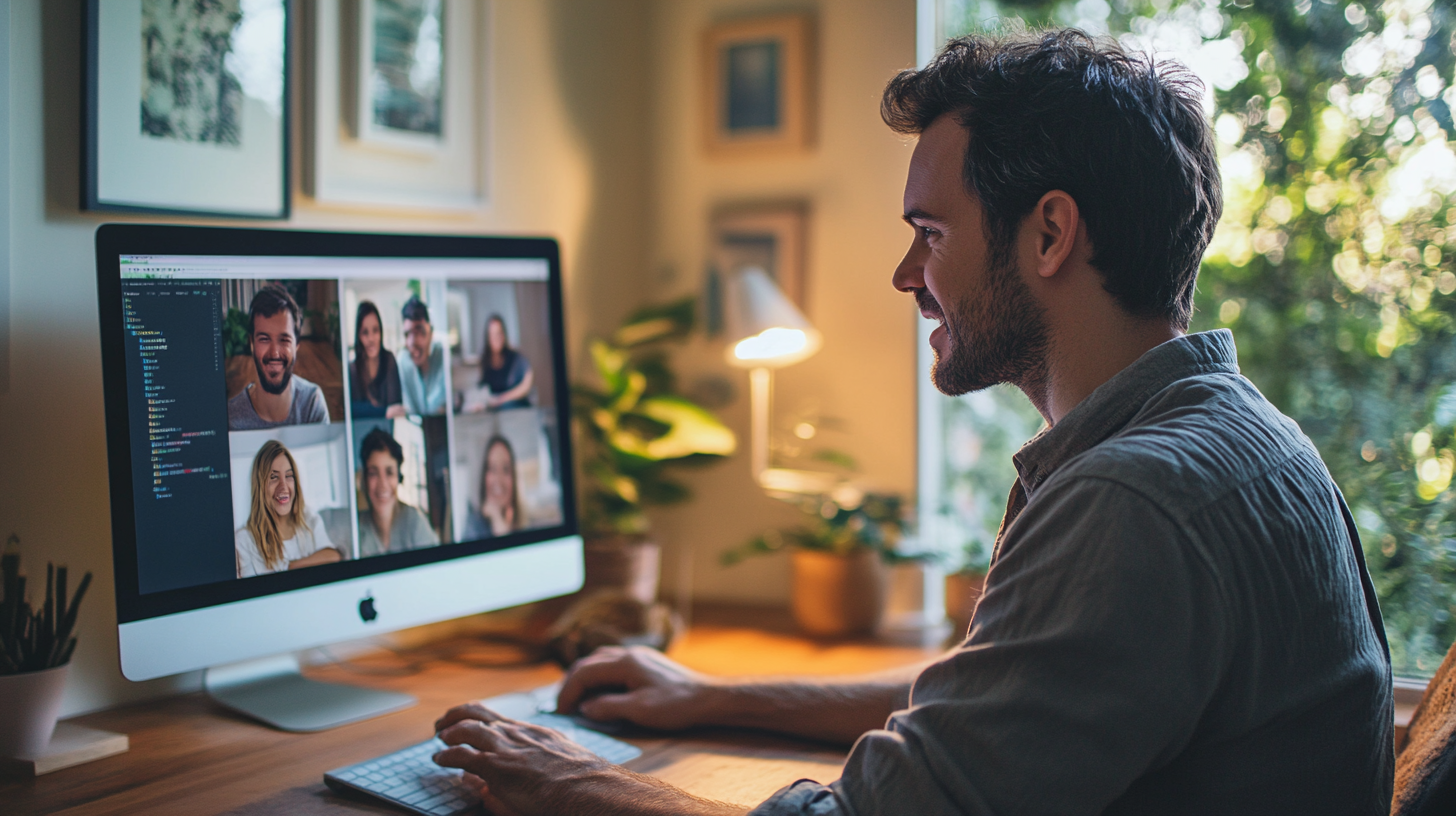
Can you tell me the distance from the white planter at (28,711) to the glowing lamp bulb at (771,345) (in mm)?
1229

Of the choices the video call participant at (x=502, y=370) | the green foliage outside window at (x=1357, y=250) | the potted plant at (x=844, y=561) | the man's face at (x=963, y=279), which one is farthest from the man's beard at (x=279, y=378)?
the green foliage outside window at (x=1357, y=250)

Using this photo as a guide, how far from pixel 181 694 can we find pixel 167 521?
42 centimetres

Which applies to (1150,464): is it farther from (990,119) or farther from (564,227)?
(564,227)

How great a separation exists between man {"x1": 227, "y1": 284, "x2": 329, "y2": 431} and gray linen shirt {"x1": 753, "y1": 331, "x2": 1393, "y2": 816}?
779 mm

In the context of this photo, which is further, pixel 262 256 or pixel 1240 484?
pixel 262 256

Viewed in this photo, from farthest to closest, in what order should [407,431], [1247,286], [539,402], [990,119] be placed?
[1247,286] < [539,402] < [407,431] < [990,119]

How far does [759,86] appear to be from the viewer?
7.37 feet

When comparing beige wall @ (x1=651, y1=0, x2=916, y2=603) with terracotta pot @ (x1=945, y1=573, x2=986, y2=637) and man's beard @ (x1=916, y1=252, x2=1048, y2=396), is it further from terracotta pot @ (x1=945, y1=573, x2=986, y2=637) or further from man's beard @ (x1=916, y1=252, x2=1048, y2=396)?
man's beard @ (x1=916, y1=252, x2=1048, y2=396)

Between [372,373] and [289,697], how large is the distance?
1.50 ft

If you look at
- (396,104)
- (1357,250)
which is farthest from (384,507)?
(1357,250)

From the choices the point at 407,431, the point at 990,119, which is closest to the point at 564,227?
the point at 407,431

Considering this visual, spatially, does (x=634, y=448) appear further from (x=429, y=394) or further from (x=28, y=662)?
(x=28, y=662)

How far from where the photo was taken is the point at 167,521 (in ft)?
3.81

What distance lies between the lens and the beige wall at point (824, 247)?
2141mm
